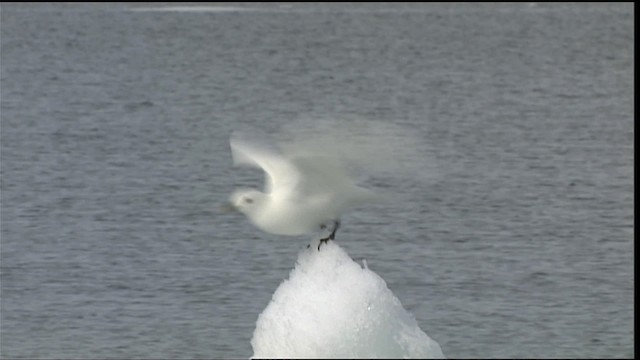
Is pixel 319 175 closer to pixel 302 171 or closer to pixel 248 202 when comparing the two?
pixel 302 171

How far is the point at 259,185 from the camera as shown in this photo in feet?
61.9

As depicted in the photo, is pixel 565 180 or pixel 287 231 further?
pixel 565 180

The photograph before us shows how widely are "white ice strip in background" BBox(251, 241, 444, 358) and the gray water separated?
11.8 feet

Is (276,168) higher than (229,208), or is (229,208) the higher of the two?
(276,168)

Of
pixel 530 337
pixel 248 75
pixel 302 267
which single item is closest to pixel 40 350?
pixel 530 337

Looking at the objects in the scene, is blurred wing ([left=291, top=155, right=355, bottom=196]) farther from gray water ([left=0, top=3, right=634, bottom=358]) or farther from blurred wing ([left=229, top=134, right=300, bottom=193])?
gray water ([left=0, top=3, right=634, bottom=358])

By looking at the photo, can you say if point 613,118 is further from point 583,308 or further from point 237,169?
point 583,308

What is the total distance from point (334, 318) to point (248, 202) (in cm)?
54

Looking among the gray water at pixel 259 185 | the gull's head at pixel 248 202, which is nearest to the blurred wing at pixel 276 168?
the gull's head at pixel 248 202

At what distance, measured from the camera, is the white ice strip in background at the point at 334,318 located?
689 centimetres

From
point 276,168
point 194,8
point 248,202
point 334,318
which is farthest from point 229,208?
point 194,8

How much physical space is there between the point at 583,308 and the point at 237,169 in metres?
6.65

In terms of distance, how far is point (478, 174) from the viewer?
19797 mm

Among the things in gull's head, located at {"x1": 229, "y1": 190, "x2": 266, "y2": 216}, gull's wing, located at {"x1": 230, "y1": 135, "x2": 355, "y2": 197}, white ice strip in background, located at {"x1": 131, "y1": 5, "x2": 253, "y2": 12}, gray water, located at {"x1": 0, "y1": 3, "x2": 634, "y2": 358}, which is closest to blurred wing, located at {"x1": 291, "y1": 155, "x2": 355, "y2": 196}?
gull's wing, located at {"x1": 230, "y1": 135, "x2": 355, "y2": 197}
